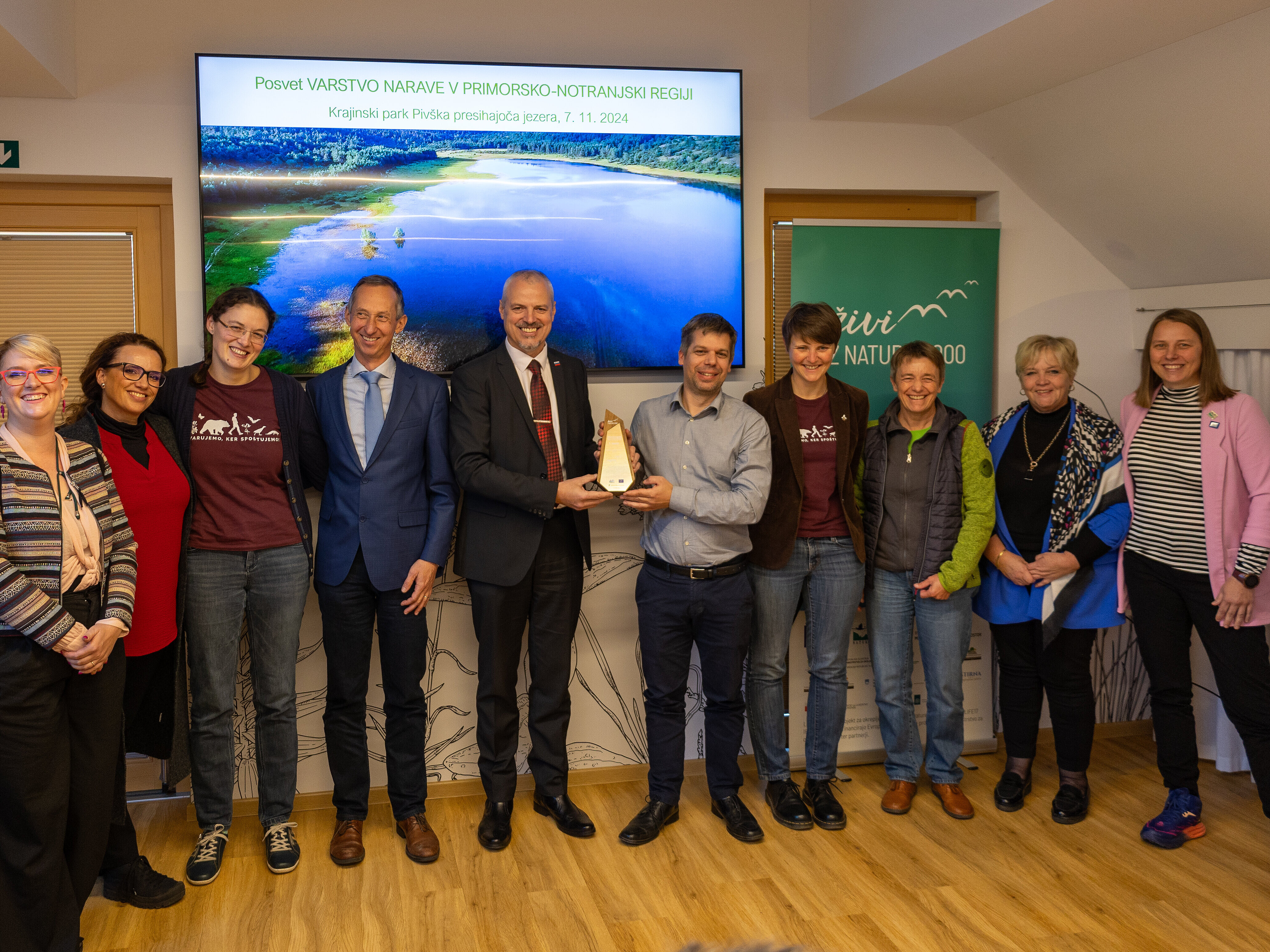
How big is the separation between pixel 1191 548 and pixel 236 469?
304 centimetres

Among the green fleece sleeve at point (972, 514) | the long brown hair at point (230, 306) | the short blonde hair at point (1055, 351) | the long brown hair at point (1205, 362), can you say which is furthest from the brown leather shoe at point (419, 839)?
the long brown hair at point (1205, 362)

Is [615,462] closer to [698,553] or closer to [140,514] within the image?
[698,553]

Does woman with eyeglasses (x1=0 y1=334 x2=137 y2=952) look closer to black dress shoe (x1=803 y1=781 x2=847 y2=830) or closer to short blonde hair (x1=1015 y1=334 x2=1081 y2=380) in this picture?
black dress shoe (x1=803 y1=781 x2=847 y2=830)

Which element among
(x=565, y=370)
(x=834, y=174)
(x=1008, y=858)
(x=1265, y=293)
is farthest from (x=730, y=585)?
(x=1265, y=293)

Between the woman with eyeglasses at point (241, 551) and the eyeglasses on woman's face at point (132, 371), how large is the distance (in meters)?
0.19

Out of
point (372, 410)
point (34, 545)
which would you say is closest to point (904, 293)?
point (372, 410)

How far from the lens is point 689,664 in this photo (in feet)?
10.9

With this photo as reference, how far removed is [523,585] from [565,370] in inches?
29.0

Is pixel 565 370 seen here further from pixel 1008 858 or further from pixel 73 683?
pixel 1008 858

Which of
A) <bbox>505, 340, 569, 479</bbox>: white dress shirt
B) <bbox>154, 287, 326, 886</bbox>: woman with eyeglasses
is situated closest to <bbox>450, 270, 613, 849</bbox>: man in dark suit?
<bbox>505, 340, 569, 479</bbox>: white dress shirt

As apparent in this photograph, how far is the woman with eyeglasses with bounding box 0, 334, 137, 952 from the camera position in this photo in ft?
7.39

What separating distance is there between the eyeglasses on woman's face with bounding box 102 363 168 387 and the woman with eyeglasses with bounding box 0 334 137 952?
1.03 feet

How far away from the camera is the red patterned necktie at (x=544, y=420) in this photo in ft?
10.3

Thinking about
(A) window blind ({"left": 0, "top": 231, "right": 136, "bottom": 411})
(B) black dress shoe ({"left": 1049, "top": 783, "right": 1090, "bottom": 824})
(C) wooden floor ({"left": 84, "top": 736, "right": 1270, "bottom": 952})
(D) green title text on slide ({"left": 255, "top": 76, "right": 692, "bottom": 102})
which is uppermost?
(D) green title text on slide ({"left": 255, "top": 76, "right": 692, "bottom": 102})
